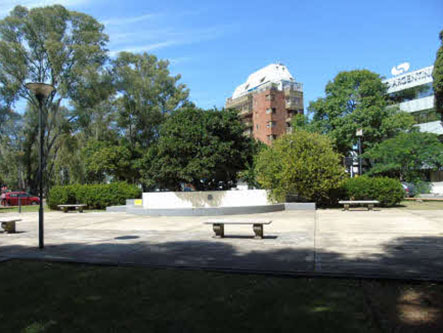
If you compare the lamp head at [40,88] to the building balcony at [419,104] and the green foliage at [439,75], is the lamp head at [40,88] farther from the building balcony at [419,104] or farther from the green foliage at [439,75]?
the building balcony at [419,104]

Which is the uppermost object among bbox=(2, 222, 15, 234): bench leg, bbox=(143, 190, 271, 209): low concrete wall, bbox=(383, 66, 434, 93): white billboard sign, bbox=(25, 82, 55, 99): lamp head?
bbox=(383, 66, 434, 93): white billboard sign

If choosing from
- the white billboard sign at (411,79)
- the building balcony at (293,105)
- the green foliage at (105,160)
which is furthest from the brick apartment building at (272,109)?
the green foliage at (105,160)

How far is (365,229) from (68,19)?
3376 cm

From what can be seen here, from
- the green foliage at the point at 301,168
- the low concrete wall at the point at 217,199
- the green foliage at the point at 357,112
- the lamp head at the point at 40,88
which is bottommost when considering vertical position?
the low concrete wall at the point at 217,199

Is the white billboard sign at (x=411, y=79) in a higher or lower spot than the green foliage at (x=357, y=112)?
higher

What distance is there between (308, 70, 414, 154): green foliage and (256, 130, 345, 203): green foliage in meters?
17.6

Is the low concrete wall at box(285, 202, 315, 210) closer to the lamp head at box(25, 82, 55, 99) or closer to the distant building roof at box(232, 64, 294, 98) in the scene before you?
the lamp head at box(25, 82, 55, 99)

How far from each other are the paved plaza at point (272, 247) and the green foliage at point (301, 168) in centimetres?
622

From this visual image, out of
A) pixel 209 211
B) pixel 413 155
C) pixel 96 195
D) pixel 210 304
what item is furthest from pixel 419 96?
pixel 210 304

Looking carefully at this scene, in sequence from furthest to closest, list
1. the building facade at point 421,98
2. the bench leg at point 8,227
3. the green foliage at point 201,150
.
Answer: the building facade at point 421,98
the green foliage at point 201,150
the bench leg at point 8,227

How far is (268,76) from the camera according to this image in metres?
78.2

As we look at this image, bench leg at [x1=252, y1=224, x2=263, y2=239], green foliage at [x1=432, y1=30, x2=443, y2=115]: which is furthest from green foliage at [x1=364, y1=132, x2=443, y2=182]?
bench leg at [x1=252, y1=224, x2=263, y2=239]

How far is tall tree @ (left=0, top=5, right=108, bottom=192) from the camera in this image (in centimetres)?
3180

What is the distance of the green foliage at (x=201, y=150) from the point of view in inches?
865
